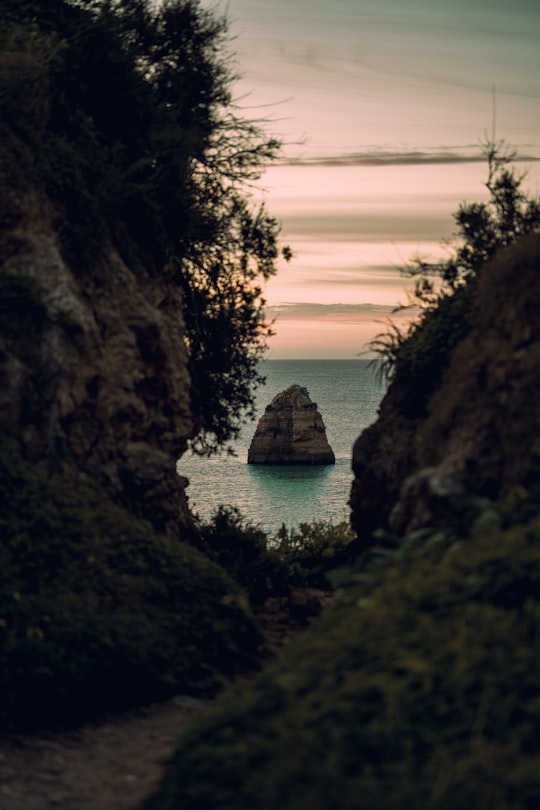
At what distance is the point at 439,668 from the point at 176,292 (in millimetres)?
12901

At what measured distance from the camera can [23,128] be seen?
1522 centimetres

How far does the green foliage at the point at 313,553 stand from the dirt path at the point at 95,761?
24.6ft

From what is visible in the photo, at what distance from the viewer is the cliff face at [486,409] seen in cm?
994

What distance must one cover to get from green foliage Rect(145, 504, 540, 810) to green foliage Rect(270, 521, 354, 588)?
1058 cm

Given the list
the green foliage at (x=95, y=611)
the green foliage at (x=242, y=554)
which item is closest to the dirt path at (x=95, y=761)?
the green foliage at (x=95, y=611)

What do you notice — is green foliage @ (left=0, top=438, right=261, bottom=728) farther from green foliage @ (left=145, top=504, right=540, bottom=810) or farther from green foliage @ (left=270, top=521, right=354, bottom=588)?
green foliage @ (left=270, top=521, right=354, bottom=588)

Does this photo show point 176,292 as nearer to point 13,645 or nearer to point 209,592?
point 209,592

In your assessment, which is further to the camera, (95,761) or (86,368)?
(86,368)

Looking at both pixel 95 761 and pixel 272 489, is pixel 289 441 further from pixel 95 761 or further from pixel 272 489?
pixel 95 761

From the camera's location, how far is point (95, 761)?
9242mm

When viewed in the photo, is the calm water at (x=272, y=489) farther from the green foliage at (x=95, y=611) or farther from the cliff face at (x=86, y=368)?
the green foliage at (x=95, y=611)

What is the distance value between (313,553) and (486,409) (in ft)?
32.0

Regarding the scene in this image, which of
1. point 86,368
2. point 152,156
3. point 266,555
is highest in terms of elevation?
point 152,156

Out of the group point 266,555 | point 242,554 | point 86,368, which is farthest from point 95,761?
point 266,555
